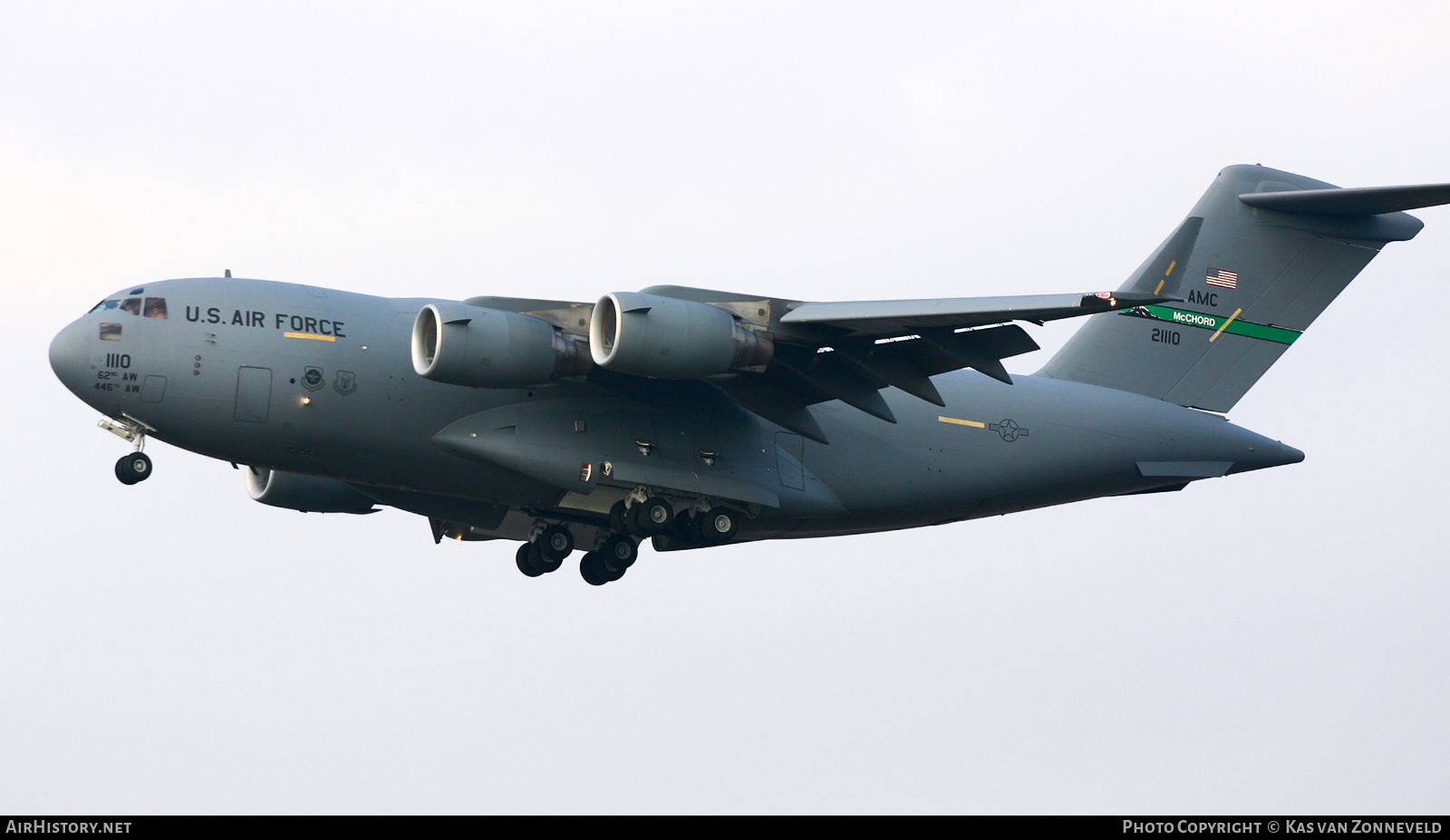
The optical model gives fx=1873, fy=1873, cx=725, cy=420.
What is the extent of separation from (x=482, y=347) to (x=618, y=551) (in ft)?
13.1

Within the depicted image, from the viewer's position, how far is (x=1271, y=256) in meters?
21.0

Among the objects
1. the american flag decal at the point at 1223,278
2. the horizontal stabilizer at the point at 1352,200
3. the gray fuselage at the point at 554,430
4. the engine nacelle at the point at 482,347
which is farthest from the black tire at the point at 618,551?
the horizontal stabilizer at the point at 1352,200

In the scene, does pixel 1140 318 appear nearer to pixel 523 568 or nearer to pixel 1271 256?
pixel 1271 256

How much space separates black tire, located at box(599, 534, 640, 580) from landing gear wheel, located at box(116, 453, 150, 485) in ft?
16.1

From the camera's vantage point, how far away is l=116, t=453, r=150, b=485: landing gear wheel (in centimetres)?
1647

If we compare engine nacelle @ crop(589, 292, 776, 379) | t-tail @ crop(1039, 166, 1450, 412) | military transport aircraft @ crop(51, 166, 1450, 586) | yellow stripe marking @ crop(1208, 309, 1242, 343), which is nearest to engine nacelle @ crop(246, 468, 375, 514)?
military transport aircraft @ crop(51, 166, 1450, 586)

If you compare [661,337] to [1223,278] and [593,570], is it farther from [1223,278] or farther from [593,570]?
[1223,278]

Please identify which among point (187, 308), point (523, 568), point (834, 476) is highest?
point (187, 308)

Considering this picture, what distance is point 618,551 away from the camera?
1936 centimetres

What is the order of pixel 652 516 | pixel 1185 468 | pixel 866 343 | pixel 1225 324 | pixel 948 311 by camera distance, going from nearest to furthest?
pixel 948 311
pixel 866 343
pixel 652 516
pixel 1185 468
pixel 1225 324

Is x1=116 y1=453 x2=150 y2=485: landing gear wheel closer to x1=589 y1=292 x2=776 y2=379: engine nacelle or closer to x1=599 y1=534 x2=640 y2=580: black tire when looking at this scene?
x1=589 y1=292 x2=776 y2=379: engine nacelle

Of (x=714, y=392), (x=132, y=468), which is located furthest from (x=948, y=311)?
(x=132, y=468)

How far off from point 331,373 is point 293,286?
3.26 feet
